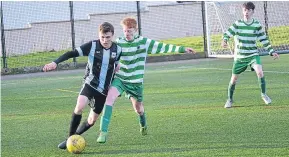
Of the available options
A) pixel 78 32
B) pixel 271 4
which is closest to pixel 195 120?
pixel 271 4

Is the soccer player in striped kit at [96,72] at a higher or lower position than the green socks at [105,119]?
higher

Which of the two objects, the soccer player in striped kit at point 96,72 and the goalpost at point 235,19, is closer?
the soccer player in striped kit at point 96,72

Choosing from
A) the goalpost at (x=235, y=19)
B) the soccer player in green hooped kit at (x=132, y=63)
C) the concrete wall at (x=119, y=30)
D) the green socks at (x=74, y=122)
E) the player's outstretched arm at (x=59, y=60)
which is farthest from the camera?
the concrete wall at (x=119, y=30)

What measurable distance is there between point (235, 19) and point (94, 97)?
14.3 metres

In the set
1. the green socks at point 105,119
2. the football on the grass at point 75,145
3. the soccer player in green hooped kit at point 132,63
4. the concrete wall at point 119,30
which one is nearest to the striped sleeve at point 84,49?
the soccer player in green hooped kit at point 132,63

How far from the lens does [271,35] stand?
76.0ft

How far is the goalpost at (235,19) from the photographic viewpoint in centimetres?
1965

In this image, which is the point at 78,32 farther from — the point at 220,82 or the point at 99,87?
the point at 99,87

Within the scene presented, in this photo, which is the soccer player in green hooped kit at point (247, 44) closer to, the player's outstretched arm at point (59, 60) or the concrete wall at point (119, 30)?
the player's outstretched arm at point (59, 60)

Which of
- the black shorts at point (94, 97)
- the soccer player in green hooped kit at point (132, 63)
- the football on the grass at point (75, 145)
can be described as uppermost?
the soccer player in green hooped kit at point (132, 63)

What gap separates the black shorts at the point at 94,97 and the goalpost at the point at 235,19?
954 cm

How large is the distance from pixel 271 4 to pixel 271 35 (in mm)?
1993

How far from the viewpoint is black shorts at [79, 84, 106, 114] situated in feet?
26.2

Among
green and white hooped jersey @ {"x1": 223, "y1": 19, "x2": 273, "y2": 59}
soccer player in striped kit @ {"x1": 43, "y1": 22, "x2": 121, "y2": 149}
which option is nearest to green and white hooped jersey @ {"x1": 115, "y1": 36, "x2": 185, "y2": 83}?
soccer player in striped kit @ {"x1": 43, "y1": 22, "x2": 121, "y2": 149}
